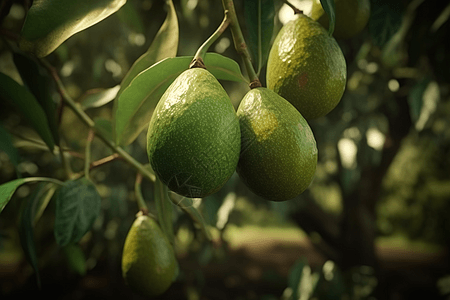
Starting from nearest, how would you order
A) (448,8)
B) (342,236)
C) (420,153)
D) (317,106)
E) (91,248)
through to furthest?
(317,106) → (448,8) → (91,248) → (342,236) → (420,153)

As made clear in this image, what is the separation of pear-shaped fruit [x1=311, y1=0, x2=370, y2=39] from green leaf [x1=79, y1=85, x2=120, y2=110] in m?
0.70

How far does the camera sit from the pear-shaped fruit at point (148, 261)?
0.82 meters

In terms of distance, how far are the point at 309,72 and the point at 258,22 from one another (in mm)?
211

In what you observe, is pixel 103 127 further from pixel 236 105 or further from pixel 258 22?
pixel 236 105

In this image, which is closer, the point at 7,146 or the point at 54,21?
the point at 54,21

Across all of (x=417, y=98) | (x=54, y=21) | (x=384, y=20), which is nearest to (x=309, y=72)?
(x=384, y=20)

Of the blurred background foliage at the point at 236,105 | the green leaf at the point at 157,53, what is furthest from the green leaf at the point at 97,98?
the green leaf at the point at 157,53

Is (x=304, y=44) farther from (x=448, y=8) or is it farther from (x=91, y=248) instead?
(x=91, y=248)

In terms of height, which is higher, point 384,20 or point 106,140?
point 384,20

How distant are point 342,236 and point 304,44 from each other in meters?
3.10

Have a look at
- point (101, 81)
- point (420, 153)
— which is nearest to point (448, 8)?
point (101, 81)

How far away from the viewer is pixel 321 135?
212 cm

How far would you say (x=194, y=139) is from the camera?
49cm

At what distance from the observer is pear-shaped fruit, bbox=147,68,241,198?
1.61ft
